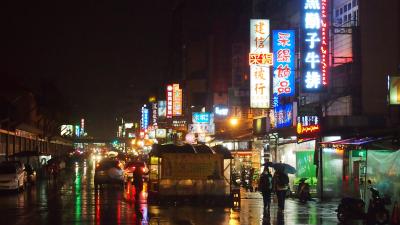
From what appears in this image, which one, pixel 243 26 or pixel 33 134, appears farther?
pixel 33 134

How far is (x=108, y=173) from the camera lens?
4019 cm

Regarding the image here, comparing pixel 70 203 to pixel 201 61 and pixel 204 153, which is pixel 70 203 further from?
pixel 201 61

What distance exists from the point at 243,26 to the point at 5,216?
45251 millimetres

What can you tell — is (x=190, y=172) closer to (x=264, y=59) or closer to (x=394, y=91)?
(x=264, y=59)

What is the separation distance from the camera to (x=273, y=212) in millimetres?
24500

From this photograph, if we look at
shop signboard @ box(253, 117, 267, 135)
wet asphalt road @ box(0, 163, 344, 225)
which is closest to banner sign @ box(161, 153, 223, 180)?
wet asphalt road @ box(0, 163, 344, 225)

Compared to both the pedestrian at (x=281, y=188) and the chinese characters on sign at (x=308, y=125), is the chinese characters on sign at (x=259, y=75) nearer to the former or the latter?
the chinese characters on sign at (x=308, y=125)

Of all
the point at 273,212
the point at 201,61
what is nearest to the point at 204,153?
the point at 273,212

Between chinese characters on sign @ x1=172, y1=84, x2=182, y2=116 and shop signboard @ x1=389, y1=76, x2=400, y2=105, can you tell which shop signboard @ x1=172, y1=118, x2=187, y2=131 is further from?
shop signboard @ x1=389, y1=76, x2=400, y2=105

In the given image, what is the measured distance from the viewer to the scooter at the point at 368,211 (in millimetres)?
19734

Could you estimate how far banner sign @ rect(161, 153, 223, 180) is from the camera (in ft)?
91.0

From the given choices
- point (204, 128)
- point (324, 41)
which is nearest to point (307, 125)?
point (324, 41)

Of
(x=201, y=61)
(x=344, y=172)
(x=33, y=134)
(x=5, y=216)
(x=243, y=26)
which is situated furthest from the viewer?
(x=201, y=61)

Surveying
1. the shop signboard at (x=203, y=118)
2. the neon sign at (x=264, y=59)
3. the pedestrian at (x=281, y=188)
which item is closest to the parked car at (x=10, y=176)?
the neon sign at (x=264, y=59)
